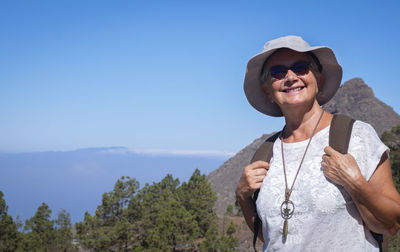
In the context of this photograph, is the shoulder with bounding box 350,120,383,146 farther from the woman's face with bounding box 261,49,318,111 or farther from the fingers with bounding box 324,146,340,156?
the woman's face with bounding box 261,49,318,111

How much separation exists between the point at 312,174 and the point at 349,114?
8789 cm

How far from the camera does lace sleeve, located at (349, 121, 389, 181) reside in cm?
179

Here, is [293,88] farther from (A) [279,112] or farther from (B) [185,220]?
(B) [185,220]

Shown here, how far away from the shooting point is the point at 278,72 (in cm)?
216

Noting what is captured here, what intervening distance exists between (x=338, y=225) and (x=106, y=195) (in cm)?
2022

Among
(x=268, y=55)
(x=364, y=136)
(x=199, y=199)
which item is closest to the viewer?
(x=364, y=136)

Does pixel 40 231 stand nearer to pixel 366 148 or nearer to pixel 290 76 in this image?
pixel 290 76

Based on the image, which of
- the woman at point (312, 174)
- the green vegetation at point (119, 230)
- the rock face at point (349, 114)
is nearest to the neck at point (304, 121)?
the woman at point (312, 174)

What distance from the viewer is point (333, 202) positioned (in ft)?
5.92

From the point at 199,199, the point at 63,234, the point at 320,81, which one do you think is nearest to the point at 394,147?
the point at 199,199

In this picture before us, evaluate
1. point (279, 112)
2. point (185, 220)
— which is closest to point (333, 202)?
point (279, 112)

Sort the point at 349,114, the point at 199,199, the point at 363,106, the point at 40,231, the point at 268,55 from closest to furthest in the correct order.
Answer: the point at 268,55
the point at 40,231
the point at 199,199
the point at 349,114
the point at 363,106

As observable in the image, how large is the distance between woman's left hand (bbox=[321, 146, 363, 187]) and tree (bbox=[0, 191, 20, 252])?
2218cm

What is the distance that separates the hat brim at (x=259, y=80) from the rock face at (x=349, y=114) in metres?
64.7
